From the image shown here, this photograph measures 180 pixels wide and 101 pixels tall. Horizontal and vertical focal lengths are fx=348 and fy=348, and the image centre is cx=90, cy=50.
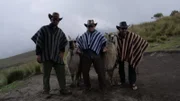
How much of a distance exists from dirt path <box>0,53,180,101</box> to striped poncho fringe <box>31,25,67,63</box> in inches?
43.1

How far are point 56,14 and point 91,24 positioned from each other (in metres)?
0.95

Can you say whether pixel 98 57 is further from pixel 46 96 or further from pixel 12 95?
pixel 12 95

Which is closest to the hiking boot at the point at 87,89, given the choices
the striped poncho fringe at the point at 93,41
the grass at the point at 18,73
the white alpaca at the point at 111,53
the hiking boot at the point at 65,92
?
the hiking boot at the point at 65,92

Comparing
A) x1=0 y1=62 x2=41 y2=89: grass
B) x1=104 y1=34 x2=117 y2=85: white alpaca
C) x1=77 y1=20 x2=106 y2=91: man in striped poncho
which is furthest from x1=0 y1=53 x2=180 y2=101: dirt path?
x1=0 y1=62 x2=41 y2=89: grass

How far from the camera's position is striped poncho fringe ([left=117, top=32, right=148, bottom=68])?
9.31 metres

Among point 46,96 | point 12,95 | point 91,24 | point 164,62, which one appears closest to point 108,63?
point 91,24

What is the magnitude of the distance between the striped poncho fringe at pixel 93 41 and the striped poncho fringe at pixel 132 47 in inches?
26.6

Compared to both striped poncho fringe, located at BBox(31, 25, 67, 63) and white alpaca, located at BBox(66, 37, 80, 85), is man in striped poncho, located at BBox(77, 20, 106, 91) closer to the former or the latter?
white alpaca, located at BBox(66, 37, 80, 85)

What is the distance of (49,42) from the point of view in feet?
28.7

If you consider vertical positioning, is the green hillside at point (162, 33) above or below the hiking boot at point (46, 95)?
above

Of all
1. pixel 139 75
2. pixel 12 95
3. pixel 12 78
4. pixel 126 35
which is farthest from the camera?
pixel 12 78

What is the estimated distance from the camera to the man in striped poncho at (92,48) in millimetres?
8984

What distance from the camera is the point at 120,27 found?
9.18 meters

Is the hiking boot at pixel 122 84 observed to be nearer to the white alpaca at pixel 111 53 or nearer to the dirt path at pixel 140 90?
the dirt path at pixel 140 90
